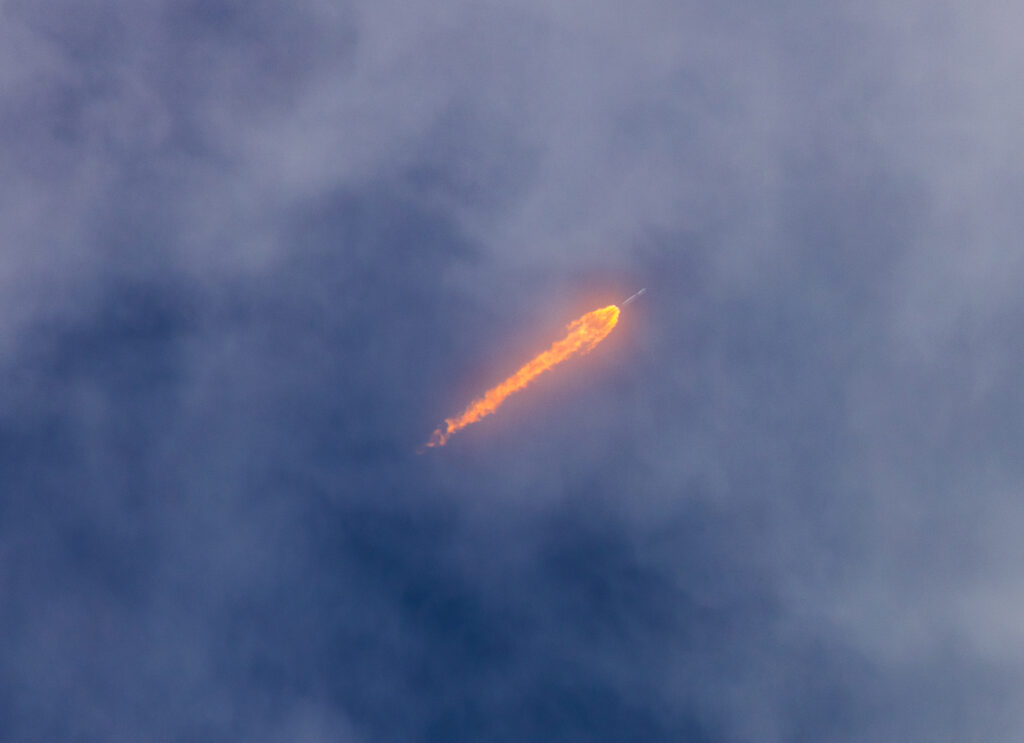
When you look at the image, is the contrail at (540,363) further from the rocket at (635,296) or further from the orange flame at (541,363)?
the rocket at (635,296)

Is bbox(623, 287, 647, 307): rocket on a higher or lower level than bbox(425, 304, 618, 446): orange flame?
higher

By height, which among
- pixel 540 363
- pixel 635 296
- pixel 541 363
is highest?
pixel 635 296

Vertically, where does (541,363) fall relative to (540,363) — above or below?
below

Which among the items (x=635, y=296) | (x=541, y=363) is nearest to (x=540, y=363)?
(x=541, y=363)

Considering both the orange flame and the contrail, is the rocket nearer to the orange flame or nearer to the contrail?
the contrail

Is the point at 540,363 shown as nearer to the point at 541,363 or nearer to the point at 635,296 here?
the point at 541,363

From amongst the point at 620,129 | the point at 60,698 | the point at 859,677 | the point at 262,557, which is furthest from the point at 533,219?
the point at 60,698

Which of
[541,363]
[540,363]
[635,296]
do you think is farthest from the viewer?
[635,296]

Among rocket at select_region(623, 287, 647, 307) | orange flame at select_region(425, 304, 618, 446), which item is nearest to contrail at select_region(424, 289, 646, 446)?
orange flame at select_region(425, 304, 618, 446)
